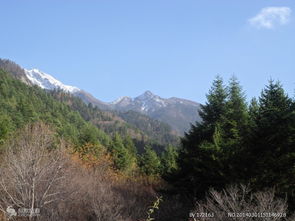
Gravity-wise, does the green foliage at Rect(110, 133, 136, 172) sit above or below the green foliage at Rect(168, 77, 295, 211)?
below

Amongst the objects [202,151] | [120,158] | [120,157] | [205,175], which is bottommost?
[120,158]

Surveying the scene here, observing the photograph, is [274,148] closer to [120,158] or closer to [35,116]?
[120,158]

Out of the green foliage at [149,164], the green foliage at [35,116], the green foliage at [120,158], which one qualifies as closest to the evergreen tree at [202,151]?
the green foliage at [35,116]

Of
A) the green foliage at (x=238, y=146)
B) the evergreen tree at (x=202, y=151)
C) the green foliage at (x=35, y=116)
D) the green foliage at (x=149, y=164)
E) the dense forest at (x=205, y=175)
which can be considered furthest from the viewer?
the green foliage at (x=149, y=164)

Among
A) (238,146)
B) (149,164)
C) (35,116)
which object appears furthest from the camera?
(35,116)

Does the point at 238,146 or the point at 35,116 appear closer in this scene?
the point at 238,146

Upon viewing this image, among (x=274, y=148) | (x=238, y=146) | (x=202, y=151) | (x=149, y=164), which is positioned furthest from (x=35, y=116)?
(x=274, y=148)

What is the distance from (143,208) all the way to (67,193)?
5138 mm

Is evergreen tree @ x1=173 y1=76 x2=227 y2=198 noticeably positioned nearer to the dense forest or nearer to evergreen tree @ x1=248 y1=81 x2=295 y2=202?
the dense forest

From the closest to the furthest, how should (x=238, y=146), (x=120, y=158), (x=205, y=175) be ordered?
(x=238, y=146)
(x=205, y=175)
(x=120, y=158)

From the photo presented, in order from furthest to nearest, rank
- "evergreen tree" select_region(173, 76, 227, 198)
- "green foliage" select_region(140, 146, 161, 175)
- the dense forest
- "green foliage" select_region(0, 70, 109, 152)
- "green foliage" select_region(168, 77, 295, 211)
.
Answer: "green foliage" select_region(140, 146, 161, 175), "green foliage" select_region(0, 70, 109, 152), "evergreen tree" select_region(173, 76, 227, 198), "green foliage" select_region(168, 77, 295, 211), the dense forest

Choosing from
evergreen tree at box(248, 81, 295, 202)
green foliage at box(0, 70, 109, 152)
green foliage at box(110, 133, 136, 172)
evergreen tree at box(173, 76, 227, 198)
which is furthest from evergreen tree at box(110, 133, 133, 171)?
evergreen tree at box(248, 81, 295, 202)

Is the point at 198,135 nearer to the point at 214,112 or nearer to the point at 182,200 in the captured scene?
the point at 214,112

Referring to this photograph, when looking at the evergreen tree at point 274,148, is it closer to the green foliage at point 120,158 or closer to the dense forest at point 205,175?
the dense forest at point 205,175
